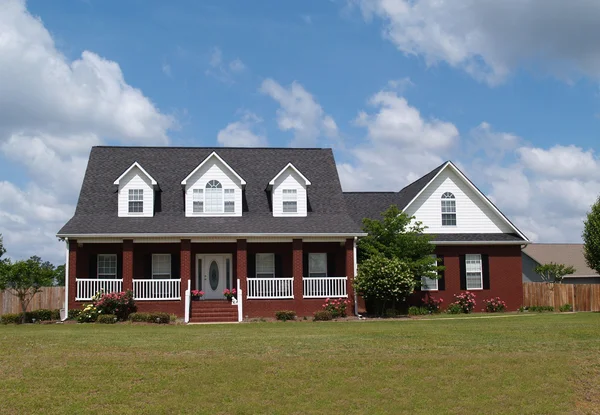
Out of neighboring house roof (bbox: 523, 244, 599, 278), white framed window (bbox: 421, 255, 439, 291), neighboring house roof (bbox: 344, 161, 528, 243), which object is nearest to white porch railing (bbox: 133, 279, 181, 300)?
neighboring house roof (bbox: 344, 161, 528, 243)

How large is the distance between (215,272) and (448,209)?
12306 millimetres

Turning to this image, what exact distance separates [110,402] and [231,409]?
228 cm

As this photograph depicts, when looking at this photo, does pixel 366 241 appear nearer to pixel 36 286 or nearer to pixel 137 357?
pixel 36 286

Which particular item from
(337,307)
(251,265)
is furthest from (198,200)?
(337,307)

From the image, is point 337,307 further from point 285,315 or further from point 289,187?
point 289,187

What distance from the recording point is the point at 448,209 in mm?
35188

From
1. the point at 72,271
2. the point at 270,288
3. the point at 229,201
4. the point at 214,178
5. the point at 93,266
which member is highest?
the point at 214,178

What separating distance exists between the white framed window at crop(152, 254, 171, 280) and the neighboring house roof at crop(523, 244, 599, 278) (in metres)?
35.7

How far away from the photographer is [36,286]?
2981 cm

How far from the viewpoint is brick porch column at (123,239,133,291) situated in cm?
3031

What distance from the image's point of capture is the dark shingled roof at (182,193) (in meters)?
31.1

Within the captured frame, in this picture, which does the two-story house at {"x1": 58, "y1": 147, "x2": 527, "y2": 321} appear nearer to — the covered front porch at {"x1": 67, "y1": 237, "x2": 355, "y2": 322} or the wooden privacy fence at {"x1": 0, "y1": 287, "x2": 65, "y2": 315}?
the covered front porch at {"x1": 67, "y1": 237, "x2": 355, "y2": 322}

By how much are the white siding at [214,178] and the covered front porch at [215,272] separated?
1843 millimetres

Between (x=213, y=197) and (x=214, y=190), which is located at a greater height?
(x=214, y=190)
